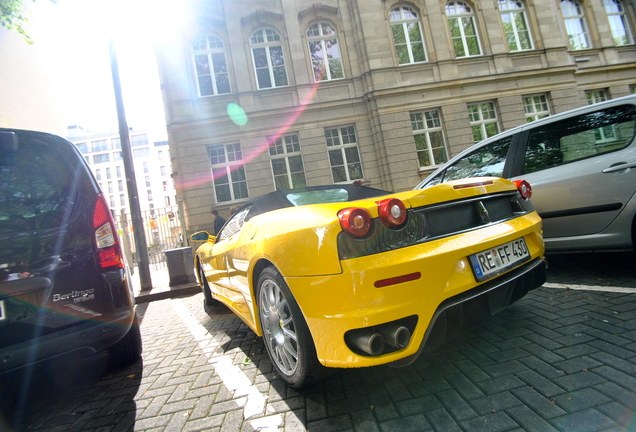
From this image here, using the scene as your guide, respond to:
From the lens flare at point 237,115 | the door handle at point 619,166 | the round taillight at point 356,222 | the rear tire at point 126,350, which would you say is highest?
the lens flare at point 237,115

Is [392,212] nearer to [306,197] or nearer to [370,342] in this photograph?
[370,342]

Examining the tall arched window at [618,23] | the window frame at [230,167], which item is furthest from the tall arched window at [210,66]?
the tall arched window at [618,23]

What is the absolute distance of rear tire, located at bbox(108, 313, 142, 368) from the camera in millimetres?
2699

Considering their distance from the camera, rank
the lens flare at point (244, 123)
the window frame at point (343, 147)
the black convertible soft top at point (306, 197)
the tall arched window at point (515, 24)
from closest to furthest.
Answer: the black convertible soft top at point (306, 197) < the lens flare at point (244, 123) < the window frame at point (343, 147) < the tall arched window at point (515, 24)

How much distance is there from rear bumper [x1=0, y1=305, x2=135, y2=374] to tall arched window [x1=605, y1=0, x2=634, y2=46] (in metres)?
22.8

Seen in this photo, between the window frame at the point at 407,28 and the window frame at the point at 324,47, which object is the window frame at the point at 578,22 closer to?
the window frame at the point at 407,28

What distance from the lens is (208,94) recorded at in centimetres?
1237

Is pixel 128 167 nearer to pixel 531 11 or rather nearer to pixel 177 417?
pixel 177 417

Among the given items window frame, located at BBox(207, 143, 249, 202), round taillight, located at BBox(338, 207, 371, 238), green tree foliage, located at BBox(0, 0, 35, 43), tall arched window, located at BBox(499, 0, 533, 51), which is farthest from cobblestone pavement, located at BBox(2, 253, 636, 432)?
tall arched window, located at BBox(499, 0, 533, 51)

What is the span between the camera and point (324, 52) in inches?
509

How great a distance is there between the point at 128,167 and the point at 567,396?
8.54 metres

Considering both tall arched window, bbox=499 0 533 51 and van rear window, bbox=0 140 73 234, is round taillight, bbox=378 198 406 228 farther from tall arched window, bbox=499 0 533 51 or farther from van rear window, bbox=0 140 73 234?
tall arched window, bbox=499 0 533 51

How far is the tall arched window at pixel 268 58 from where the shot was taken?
41.5 feet

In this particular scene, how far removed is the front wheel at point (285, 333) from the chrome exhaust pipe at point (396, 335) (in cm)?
43
